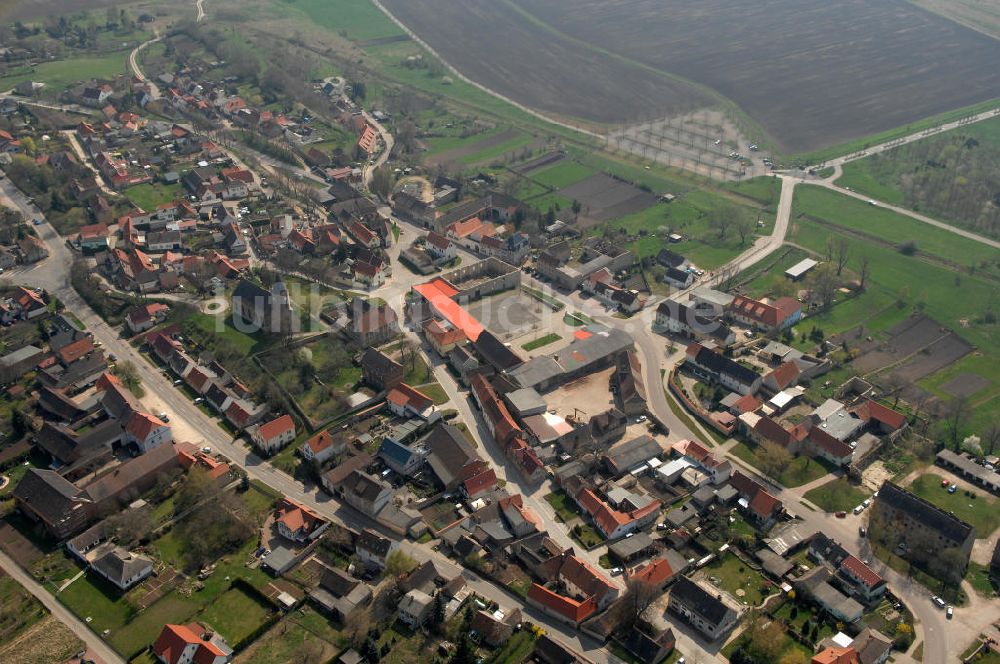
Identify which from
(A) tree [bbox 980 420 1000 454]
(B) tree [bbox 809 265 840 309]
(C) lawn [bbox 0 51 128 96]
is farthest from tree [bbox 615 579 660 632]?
(C) lawn [bbox 0 51 128 96]

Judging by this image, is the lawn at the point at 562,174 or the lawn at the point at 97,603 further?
the lawn at the point at 562,174

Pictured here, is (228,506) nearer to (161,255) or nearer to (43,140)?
(161,255)

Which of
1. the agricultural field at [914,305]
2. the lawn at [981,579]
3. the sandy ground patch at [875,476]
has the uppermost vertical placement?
the agricultural field at [914,305]

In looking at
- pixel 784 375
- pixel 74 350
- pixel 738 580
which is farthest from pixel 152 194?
pixel 738 580

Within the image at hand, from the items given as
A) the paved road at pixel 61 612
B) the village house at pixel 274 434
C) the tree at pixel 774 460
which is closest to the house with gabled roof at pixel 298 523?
the village house at pixel 274 434

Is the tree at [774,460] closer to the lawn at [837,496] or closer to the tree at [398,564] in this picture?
the lawn at [837,496]

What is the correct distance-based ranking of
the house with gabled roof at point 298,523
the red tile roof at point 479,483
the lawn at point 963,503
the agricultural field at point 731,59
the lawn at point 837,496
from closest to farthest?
the house with gabled roof at point 298,523
the lawn at point 963,503
the red tile roof at point 479,483
the lawn at point 837,496
the agricultural field at point 731,59

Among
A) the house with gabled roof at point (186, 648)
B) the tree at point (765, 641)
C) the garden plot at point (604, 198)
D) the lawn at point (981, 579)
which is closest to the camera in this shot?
the house with gabled roof at point (186, 648)

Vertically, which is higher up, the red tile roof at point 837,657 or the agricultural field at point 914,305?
the red tile roof at point 837,657
